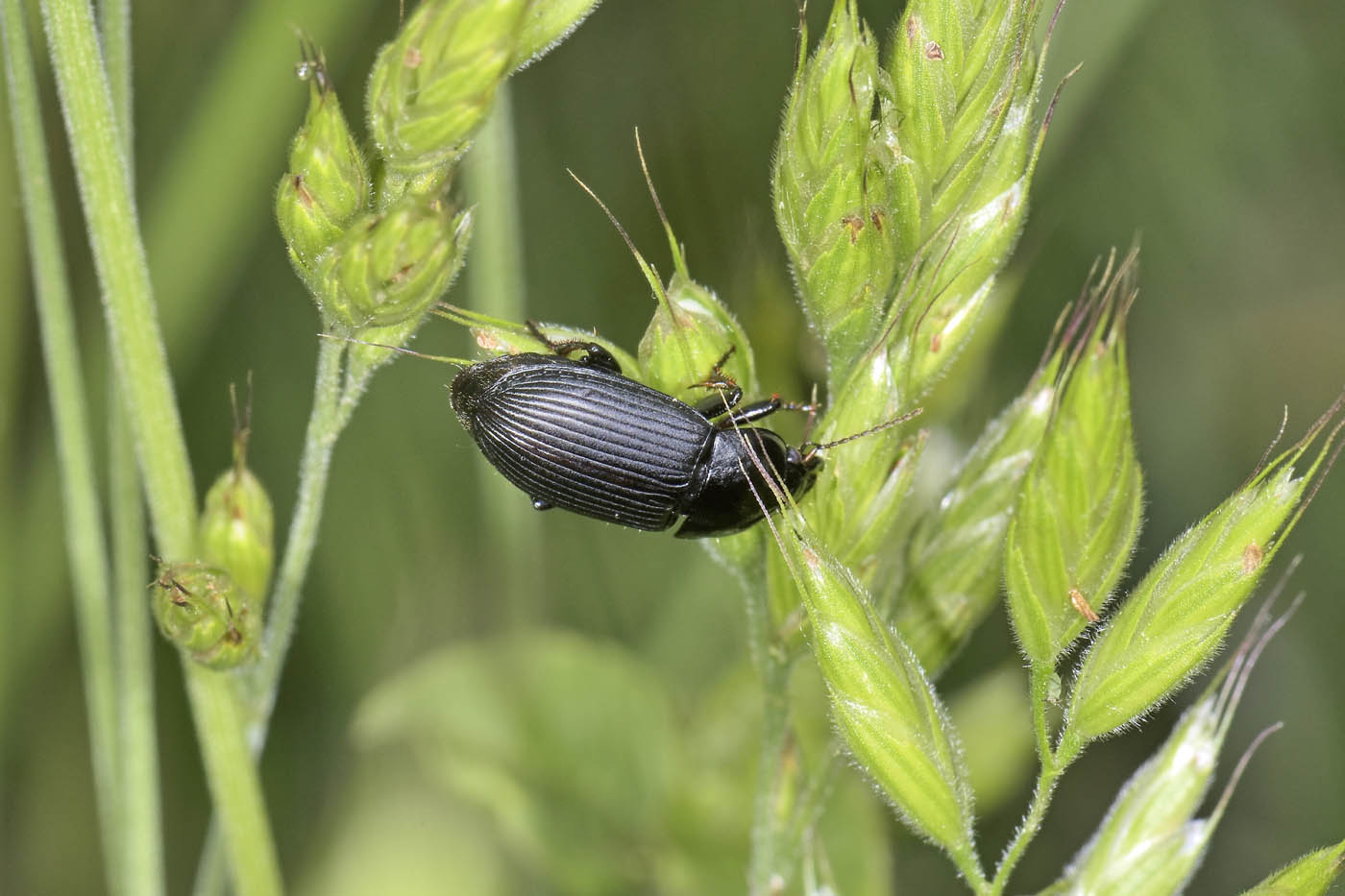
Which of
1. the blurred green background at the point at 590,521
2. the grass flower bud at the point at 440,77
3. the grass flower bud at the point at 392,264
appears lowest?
the blurred green background at the point at 590,521

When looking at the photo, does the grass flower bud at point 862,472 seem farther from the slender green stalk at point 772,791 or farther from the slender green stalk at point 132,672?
the slender green stalk at point 132,672

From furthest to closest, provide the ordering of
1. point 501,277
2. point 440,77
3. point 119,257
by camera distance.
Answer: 1. point 501,277
2. point 119,257
3. point 440,77

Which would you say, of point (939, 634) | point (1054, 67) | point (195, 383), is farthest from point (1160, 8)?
point (195, 383)

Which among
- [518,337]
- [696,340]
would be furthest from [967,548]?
[518,337]

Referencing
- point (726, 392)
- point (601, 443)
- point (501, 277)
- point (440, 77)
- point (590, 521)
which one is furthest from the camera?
point (590, 521)

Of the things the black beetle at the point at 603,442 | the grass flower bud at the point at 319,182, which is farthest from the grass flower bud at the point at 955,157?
the grass flower bud at the point at 319,182

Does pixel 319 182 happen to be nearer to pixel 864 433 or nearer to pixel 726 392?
pixel 726 392
